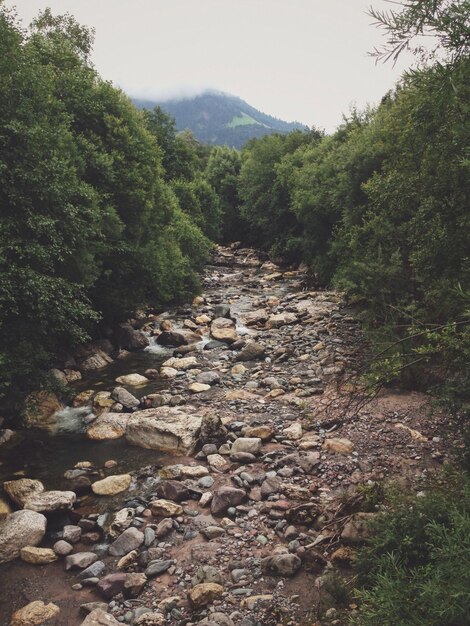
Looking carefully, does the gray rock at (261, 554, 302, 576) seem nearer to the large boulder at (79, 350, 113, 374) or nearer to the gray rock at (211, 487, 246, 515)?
→ the gray rock at (211, 487, 246, 515)

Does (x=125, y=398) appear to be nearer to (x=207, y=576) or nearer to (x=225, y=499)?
(x=225, y=499)

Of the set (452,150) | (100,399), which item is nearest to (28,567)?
(100,399)

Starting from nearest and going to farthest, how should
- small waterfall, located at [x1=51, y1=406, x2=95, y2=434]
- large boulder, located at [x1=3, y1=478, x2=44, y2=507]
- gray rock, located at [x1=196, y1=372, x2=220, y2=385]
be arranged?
large boulder, located at [x1=3, y1=478, x2=44, y2=507], small waterfall, located at [x1=51, y1=406, x2=95, y2=434], gray rock, located at [x1=196, y1=372, x2=220, y2=385]

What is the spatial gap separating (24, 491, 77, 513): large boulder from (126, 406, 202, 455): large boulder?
8.61 feet

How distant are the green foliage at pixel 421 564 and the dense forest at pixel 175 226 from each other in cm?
4

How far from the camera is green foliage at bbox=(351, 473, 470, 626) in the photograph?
10.9 ft

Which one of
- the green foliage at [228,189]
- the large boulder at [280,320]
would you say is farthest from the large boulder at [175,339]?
the green foliage at [228,189]

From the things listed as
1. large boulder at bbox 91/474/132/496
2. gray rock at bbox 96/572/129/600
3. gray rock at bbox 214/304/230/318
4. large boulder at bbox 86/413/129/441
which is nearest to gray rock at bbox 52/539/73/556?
gray rock at bbox 96/572/129/600

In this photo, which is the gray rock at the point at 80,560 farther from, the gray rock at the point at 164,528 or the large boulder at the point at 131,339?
the large boulder at the point at 131,339

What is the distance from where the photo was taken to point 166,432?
11422mm

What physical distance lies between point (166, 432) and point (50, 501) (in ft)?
11.1

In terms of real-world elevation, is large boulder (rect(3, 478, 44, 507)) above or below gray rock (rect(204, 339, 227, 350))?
below

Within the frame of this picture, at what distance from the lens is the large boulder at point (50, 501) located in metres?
8.66

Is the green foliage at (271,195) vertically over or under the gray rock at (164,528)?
over
